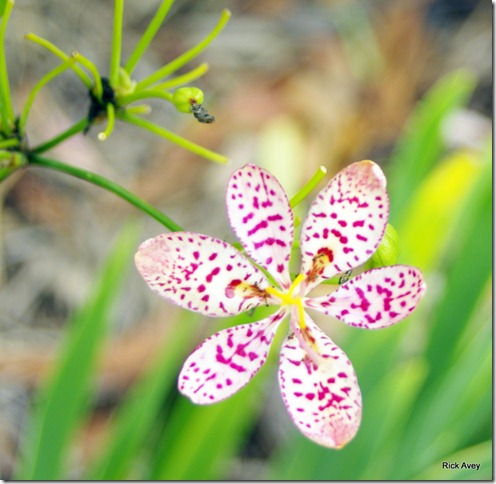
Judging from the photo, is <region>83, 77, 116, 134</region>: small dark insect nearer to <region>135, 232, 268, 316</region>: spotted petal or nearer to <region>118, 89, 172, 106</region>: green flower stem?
<region>118, 89, 172, 106</region>: green flower stem

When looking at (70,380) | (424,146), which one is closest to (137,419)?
(70,380)

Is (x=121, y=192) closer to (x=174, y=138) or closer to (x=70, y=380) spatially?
(x=174, y=138)

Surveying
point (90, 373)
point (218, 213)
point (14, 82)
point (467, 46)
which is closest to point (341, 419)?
point (90, 373)

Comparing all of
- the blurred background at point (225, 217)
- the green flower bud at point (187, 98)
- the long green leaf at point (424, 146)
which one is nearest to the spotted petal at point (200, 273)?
the green flower bud at point (187, 98)

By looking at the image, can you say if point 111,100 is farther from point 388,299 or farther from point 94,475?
point 94,475

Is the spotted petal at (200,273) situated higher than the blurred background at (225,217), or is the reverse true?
the spotted petal at (200,273)

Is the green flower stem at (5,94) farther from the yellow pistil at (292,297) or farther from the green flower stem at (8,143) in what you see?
the yellow pistil at (292,297)

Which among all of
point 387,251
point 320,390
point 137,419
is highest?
point 387,251
